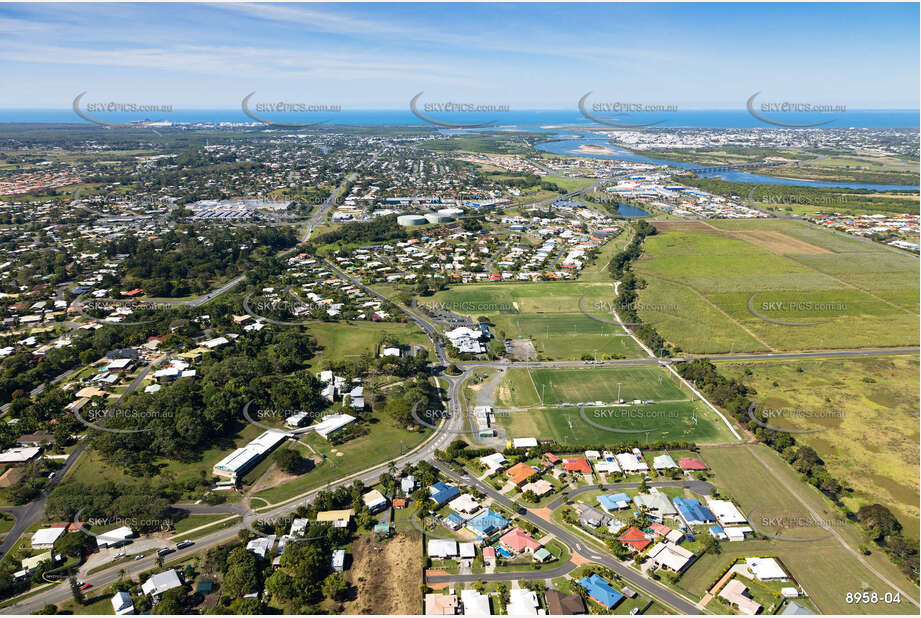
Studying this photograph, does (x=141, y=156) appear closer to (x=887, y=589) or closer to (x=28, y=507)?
(x=28, y=507)

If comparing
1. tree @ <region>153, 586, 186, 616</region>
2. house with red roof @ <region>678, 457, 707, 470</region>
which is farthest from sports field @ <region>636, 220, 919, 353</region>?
tree @ <region>153, 586, 186, 616</region>

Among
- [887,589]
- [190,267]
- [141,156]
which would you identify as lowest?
[887,589]

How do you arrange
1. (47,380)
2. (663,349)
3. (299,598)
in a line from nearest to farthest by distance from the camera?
(299,598), (47,380), (663,349)

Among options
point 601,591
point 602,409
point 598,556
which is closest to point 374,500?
point 598,556

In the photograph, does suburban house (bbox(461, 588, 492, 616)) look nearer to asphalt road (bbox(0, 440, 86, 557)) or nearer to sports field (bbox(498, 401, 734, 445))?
sports field (bbox(498, 401, 734, 445))

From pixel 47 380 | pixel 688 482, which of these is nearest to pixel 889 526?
pixel 688 482

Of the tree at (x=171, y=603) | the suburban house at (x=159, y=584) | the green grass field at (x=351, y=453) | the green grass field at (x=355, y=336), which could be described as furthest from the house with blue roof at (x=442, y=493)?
the green grass field at (x=355, y=336)
